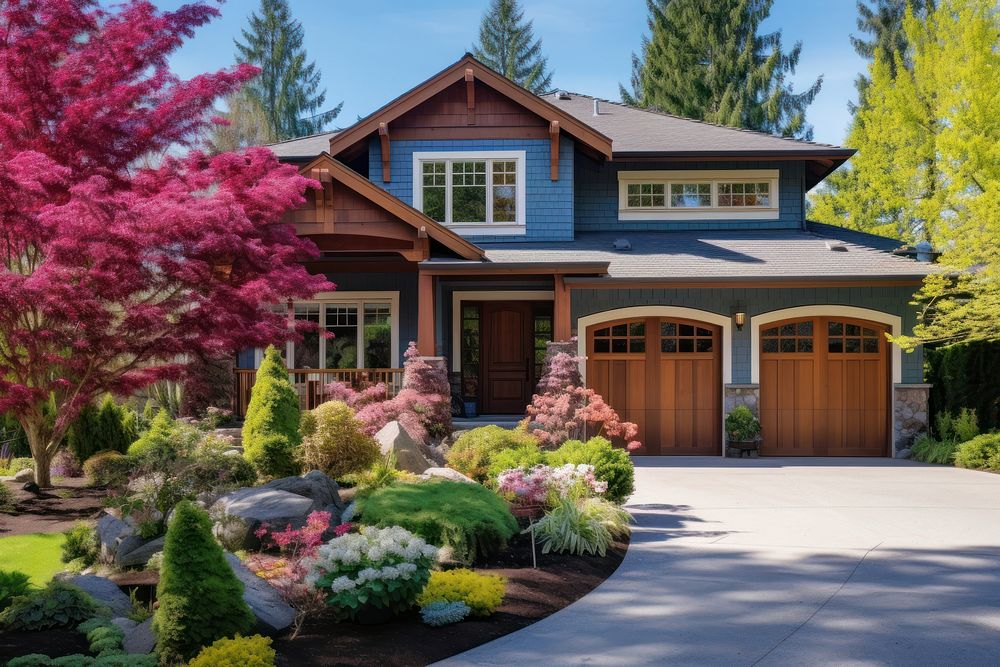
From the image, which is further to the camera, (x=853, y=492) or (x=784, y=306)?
(x=784, y=306)

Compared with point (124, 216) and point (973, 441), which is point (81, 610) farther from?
point (973, 441)

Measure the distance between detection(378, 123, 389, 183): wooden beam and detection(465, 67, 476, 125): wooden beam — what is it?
154 centimetres

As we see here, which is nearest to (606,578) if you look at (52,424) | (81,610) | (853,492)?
(81,610)

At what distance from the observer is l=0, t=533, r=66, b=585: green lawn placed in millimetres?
6441

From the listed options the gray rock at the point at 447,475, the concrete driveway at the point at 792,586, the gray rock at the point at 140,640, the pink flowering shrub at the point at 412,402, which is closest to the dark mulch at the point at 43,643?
the gray rock at the point at 140,640

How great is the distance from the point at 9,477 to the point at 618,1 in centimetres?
2687

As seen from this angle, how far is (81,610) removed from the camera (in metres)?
5.02

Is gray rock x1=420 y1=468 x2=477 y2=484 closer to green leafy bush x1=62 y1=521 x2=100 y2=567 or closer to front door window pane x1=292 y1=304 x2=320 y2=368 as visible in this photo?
green leafy bush x1=62 y1=521 x2=100 y2=567

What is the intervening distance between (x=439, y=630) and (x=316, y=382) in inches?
354

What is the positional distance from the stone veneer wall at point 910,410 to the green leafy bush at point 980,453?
3.53 feet

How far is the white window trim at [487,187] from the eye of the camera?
15.0 m

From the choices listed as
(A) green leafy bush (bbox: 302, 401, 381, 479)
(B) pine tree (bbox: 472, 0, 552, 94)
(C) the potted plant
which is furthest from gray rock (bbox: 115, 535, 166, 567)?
(B) pine tree (bbox: 472, 0, 552, 94)

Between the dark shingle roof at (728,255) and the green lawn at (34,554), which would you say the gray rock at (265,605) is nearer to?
the green lawn at (34,554)

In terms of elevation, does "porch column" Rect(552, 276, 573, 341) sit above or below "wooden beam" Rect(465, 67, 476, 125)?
below
